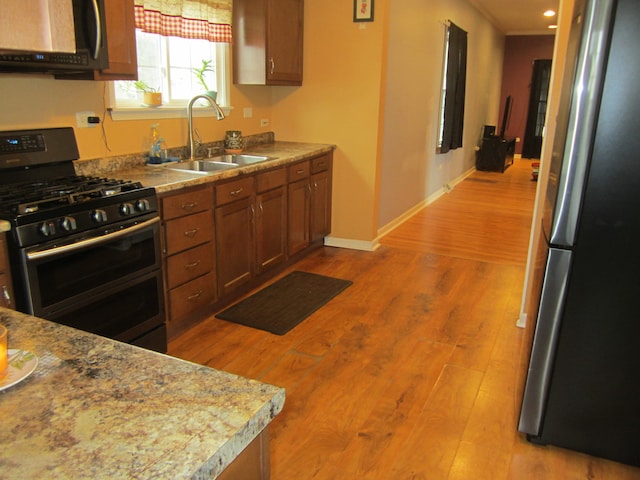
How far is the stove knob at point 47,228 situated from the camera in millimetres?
2072

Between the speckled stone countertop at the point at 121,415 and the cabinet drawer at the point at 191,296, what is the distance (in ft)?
6.46

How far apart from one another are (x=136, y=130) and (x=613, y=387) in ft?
9.50

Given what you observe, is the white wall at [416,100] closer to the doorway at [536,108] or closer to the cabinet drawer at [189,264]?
the cabinet drawer at [189,264]

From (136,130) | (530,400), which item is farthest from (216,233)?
(530,400)

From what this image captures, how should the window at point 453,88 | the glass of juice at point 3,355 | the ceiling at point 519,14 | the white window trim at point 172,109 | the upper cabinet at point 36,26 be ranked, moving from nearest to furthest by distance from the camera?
the upper cabinet at point 36,26, the glass of juice at point 3,355, the white window trim at point 172,109, the window at point 453,88, the ceiling at point 519,14

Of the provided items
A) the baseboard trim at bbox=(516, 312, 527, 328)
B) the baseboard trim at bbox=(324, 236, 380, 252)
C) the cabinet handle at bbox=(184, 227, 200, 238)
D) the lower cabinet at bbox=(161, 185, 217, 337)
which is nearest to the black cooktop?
the lower cabinet at bbox=(161, 185, 217, 337)

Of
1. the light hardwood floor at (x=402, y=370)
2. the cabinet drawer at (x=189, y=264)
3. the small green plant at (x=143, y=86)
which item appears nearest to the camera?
the light hardwood floor at (x=402, y=370)

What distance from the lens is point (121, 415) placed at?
31.6 inches

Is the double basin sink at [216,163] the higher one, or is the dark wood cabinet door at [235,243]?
the double basin sink at [216,163]

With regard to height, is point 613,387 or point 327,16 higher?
point 327,16

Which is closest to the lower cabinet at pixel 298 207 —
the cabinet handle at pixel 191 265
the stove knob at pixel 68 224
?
the cabinet handle at pixel 191 265

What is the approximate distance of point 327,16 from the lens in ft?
14.7

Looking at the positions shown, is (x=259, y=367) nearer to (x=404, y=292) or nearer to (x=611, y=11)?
(x=404, y=292)

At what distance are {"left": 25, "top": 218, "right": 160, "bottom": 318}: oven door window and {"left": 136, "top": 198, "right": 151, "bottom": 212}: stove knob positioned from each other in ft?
0.33
